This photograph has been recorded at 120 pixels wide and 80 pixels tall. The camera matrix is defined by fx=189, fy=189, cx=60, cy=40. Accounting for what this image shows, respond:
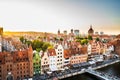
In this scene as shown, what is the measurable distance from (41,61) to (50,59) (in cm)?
→ 73

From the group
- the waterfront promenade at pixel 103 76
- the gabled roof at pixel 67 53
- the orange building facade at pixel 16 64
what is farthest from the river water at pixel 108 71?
the orange building facade at pixel 16 64

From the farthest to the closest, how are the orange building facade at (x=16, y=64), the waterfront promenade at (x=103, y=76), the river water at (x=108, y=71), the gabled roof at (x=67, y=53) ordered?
1. the gabled roof at (x=67, y=53)
2. the river water at (x=108, y=71)
3. the waterfront promenade at (x=103, y=76)
4. the orange building facade at (x=16, y=64)

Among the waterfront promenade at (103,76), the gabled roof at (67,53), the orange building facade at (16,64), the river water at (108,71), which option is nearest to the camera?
the orange building facade at (16,64)

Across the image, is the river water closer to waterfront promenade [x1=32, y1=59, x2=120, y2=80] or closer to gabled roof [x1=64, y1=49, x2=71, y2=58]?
waterfront promenade [x1=32, y1=59, x2=120, y2=80]

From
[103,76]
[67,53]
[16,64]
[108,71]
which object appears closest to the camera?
[16,64]

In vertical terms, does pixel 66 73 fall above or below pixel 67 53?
below

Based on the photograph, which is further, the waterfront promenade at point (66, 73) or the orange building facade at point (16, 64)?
the waterfront promenade at point (66, 73)

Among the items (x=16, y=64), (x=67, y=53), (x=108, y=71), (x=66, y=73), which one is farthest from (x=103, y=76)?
(x=16, y=64)

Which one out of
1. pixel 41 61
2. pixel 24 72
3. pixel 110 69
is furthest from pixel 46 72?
pixel 110 69

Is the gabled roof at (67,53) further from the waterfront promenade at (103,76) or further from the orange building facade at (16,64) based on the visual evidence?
the orange building facade at (16,64)

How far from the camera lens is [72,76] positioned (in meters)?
11.0

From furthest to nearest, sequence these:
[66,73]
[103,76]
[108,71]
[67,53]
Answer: [67,53] → [108,71] → [66,73] → [103,76]

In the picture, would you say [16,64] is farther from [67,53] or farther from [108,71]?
[108,71]

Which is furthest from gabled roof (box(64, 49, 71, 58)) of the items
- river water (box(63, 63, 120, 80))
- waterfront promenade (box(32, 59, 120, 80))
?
river water (box(63, 63, 120, 80))
